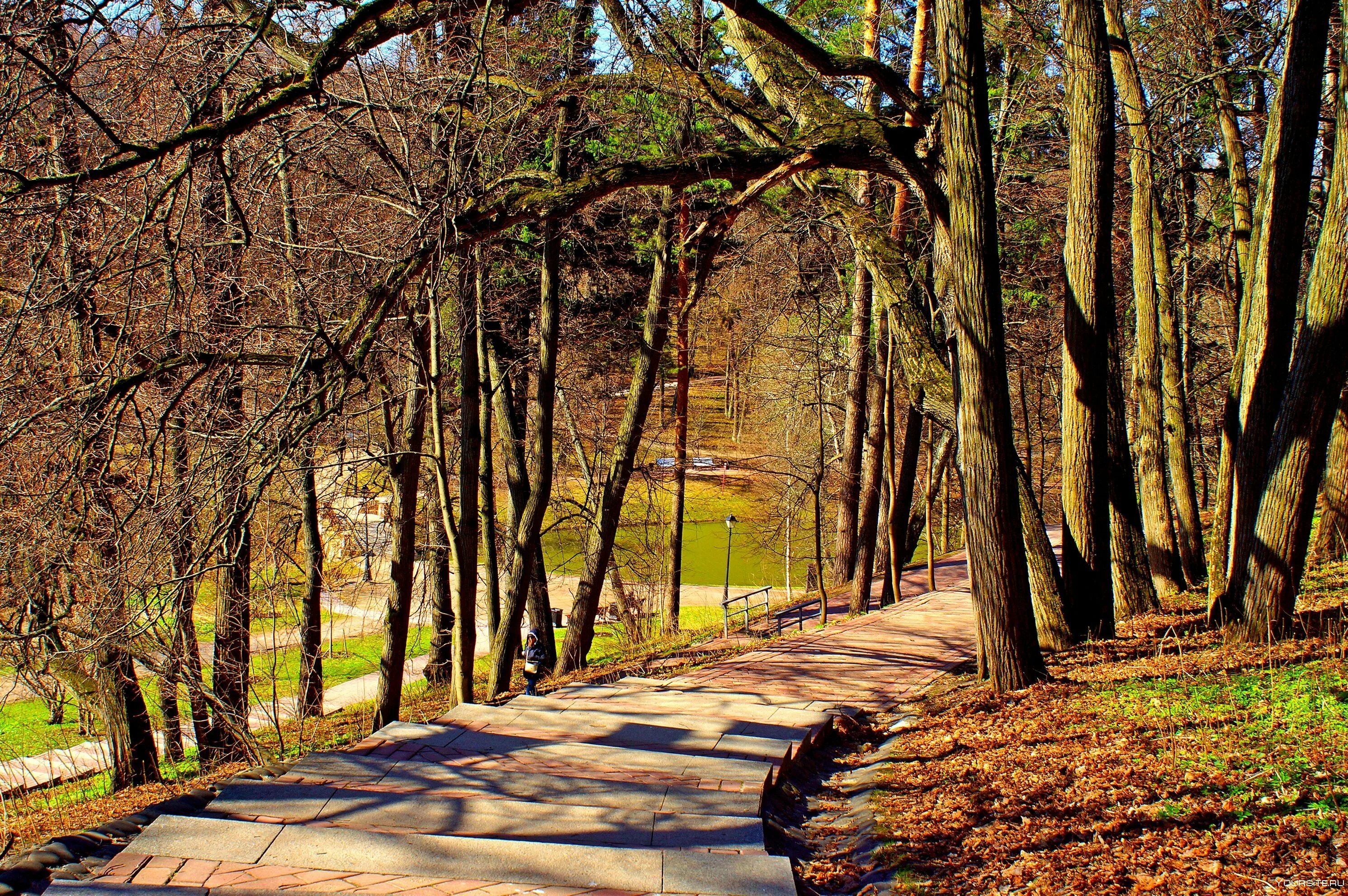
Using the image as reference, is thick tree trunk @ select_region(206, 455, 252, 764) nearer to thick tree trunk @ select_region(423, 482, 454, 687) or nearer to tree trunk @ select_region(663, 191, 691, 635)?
thick tree trunk @ select_region(423, 482, 454, 687)

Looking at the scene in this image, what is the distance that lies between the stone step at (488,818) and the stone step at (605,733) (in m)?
1.40

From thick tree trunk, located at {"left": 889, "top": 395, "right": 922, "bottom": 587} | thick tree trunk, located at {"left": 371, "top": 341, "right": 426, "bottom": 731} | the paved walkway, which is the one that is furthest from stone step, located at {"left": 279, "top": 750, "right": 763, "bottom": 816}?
thick tree trunk, located at {"left": 889, "top": 395, "right": 922, "bottom": 587}

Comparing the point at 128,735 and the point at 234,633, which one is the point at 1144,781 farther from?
the point at 128,735

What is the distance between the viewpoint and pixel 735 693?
8.77 m

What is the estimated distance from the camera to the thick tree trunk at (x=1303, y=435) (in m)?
6.82

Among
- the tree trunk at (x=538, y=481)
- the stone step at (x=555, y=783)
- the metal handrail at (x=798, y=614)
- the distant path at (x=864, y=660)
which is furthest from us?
the metal handrail at (x=798, y=614)

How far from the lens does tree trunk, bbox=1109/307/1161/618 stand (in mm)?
10211

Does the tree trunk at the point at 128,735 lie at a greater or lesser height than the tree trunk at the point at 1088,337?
lesser

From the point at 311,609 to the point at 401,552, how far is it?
100 inches

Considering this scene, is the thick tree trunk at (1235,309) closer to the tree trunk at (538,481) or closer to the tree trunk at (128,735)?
the tree trunk at (538,481)

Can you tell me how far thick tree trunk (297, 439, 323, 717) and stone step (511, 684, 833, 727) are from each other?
325 cm

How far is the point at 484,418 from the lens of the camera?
41.2 ft

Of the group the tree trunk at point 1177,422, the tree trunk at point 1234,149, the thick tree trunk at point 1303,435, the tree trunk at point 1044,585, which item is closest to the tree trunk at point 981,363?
the tree trunk at point 1044,585

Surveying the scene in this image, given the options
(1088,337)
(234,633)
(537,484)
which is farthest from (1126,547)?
(234,633)
